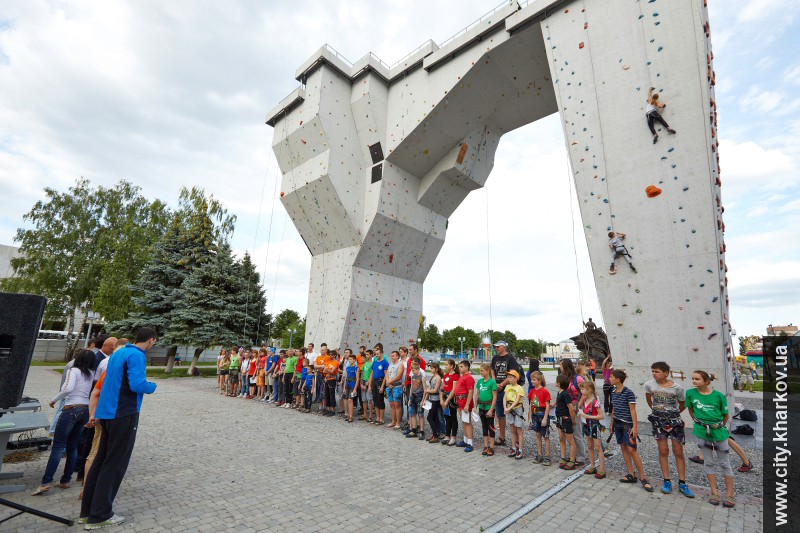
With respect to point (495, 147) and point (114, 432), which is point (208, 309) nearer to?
point (495, 147)

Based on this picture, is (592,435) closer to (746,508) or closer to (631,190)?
(746,508)

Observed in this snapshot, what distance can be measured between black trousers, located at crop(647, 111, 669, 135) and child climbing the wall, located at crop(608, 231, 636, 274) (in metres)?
2.39

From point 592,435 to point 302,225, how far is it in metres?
13.4

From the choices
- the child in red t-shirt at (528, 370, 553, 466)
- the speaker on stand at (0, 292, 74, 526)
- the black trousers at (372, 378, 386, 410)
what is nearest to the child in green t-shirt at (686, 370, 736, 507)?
the child in red t-shirt at (528, 370, 553, 466)

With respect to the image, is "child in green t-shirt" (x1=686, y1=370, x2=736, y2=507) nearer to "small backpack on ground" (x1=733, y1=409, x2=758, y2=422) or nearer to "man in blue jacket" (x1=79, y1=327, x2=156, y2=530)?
"small backpack on ground" (x1=733, y1=409, x2=758, y2=422)

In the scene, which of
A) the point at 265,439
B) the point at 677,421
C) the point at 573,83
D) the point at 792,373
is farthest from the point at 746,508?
the point at 573,83

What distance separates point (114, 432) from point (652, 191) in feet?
33.4

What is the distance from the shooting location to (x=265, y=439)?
22.9 ft

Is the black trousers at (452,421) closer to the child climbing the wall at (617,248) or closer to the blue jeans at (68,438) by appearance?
the child climbing the wall at (617,248)

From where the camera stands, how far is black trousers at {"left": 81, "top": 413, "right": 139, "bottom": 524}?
3.49m

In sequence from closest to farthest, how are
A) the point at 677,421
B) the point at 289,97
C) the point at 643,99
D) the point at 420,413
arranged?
the point at 677,421 → the point at 420,413 → the point at 643,99 → the point at 289,97

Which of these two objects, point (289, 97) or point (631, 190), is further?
point (289, 97)

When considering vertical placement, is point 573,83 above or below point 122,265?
above

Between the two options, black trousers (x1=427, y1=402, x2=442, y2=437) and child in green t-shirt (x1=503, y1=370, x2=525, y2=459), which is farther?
black trousers (x1=427, y1=402, x2=442, y2=437)
